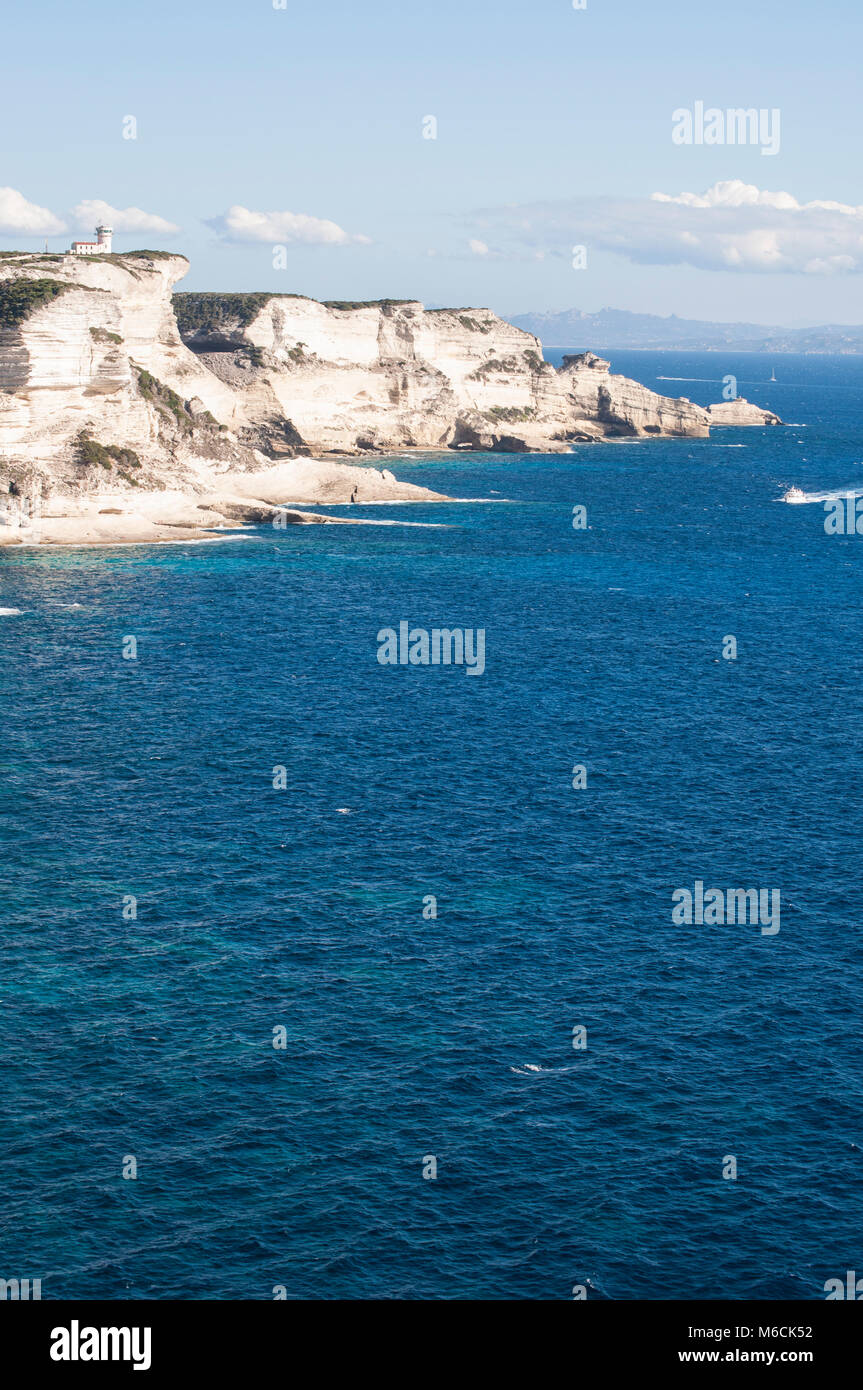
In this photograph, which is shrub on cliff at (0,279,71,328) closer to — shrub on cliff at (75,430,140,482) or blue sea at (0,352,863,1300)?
shrub on cliff at (75,430,140,482)

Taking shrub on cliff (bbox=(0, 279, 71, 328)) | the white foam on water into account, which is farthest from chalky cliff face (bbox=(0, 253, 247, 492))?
the white foam on water

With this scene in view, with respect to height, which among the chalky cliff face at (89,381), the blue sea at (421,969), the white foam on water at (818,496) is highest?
the chalky cliff face at (89,381)

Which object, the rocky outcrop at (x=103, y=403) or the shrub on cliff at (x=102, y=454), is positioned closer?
the rocky outcrop at (x=103, y=403)

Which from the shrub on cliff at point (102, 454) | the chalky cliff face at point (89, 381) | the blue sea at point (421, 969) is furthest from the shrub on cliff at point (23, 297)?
the blue sea at point (421, 969)

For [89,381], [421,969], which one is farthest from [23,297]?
[421,969]

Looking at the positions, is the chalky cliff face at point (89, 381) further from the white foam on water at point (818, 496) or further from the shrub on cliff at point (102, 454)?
the white foam on water at point (818, 496)

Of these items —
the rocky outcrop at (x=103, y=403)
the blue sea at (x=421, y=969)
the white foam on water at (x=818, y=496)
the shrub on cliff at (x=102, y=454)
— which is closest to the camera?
the blue sea at (x=421, y=969)

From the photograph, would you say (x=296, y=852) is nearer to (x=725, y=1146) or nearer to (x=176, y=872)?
(x=176, y=872)

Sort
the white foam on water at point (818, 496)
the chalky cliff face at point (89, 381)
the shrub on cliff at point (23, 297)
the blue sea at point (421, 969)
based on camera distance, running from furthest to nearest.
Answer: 1. the white foam on water at point (818, 496)
2. the chalky cliff face at point (89, 381)
3. the shrub on cliff at point (23, 297)
4. the blue sea at point (421, 969)
